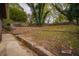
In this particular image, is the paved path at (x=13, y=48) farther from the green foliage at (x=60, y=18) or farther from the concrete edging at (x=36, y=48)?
the green foliage at (x=60, y=18)

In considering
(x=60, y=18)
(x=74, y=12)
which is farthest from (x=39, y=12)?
(x=74, y=12)

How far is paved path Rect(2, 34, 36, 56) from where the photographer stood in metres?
2.09

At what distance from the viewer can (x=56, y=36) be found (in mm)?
2092

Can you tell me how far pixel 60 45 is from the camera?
2094 millimetres

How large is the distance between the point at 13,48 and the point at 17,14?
0.27 meters

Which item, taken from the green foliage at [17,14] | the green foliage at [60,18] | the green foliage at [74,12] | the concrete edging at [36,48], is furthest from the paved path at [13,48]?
the green foliage at [74,12]

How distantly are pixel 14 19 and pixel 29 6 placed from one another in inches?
6.1

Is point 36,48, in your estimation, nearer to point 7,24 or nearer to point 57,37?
point 57,37

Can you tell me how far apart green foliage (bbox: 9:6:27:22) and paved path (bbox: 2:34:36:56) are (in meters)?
0.14

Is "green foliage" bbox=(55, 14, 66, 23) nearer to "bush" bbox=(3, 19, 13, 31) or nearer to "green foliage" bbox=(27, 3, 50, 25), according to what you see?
"green foliage" bbox=(27, 3, 50, 25)

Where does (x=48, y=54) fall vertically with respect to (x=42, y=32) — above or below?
below

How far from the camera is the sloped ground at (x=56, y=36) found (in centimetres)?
209

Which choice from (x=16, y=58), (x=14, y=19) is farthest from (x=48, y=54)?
(x=14, y=19)

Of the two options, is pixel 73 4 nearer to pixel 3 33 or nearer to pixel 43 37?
pixel 43 37
